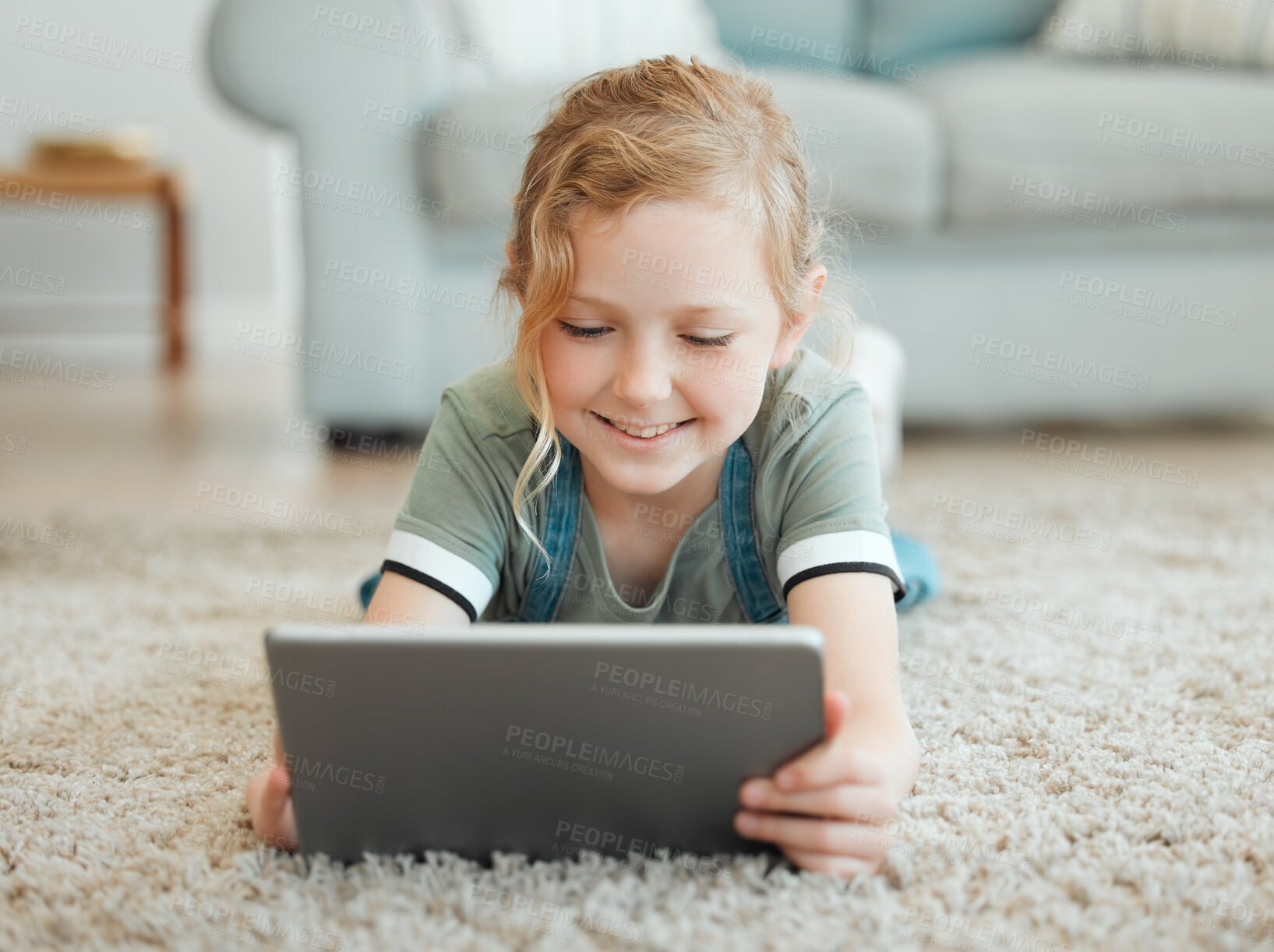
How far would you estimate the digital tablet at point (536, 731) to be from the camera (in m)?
0.60

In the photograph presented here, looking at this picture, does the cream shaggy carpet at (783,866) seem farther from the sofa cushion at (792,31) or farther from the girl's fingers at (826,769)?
the sofa cushion at (792,31)

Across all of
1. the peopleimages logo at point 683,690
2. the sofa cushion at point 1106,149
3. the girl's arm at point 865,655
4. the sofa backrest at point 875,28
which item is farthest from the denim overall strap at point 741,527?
the sofa backrest at point 875,28

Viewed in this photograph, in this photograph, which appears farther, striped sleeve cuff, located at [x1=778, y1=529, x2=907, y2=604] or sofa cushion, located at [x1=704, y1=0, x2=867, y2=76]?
sofa cushion, located at [x1=704, y1=0, x2=867, y2=76]

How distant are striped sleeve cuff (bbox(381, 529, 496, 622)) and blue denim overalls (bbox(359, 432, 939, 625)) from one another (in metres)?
0.09

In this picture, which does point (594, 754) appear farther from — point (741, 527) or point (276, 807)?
point (741, 527)

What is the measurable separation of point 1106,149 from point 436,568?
1.38 m

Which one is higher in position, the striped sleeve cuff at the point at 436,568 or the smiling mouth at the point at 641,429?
the smiling mouth at the point at 641,429

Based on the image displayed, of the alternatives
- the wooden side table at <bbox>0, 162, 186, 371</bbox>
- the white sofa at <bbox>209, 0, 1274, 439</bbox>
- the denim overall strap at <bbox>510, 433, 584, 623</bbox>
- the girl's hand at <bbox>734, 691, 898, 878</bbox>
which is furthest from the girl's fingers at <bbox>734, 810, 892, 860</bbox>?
the wooden side table at <bbox>0, 162, 186, 371</bbox>

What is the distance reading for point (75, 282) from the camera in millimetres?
3318

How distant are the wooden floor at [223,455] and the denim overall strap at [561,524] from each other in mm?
694

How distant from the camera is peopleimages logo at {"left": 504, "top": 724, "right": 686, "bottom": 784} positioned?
2.10 feet

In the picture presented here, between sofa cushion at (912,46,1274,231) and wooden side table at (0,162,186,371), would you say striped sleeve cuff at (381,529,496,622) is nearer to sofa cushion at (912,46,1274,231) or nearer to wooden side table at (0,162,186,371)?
sofa cushion at (912,46,1274,231)

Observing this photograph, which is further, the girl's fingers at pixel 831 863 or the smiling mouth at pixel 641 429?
the smiling mouth at pixel 641 429

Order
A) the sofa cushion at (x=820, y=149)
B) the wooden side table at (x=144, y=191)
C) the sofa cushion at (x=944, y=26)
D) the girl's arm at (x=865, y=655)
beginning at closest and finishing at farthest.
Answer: the girl's arm at (x=865, y=655)
the sofa cushion at (x=820, y=149)
the sofa cushion at (x=944, y=26)
the wooden side table at (x=144, y=191)
